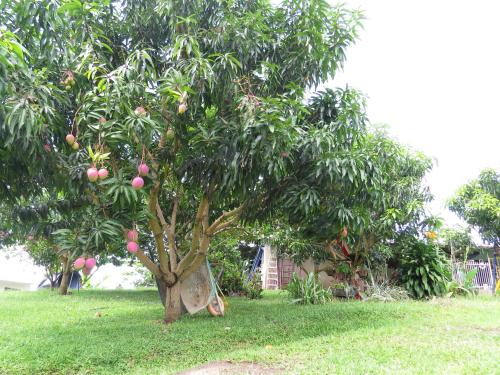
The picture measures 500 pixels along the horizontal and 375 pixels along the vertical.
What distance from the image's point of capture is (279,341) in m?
5.18

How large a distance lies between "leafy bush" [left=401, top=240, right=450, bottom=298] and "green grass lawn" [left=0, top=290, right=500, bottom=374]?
72.5 inches

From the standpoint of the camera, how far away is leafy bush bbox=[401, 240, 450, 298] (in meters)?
9.65

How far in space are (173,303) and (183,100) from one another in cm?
371

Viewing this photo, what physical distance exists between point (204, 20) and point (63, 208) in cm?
344

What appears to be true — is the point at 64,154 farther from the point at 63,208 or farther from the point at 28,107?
the point at 63,208

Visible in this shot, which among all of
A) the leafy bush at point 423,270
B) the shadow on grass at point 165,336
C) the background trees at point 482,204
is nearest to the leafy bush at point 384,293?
the leafy bush at point 423,270

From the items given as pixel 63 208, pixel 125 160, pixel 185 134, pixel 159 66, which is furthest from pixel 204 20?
pixel 63 208

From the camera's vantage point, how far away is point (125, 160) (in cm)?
532

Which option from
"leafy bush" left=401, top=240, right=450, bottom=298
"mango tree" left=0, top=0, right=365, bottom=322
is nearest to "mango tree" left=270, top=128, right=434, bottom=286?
"mango tree" left=0, top=0, right=365, bottom=322

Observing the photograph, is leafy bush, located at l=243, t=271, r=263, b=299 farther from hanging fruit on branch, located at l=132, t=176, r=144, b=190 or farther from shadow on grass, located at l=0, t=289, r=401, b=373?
hanging fruit on branch, located at l=132, t=176, r=144, b=190

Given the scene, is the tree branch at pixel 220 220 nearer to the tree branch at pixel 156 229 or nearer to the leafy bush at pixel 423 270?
the tree branch at pixel 156 229

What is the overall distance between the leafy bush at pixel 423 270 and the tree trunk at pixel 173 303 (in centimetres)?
574

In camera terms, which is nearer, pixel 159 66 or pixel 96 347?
pixel 96 347

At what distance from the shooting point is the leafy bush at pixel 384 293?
930cm
